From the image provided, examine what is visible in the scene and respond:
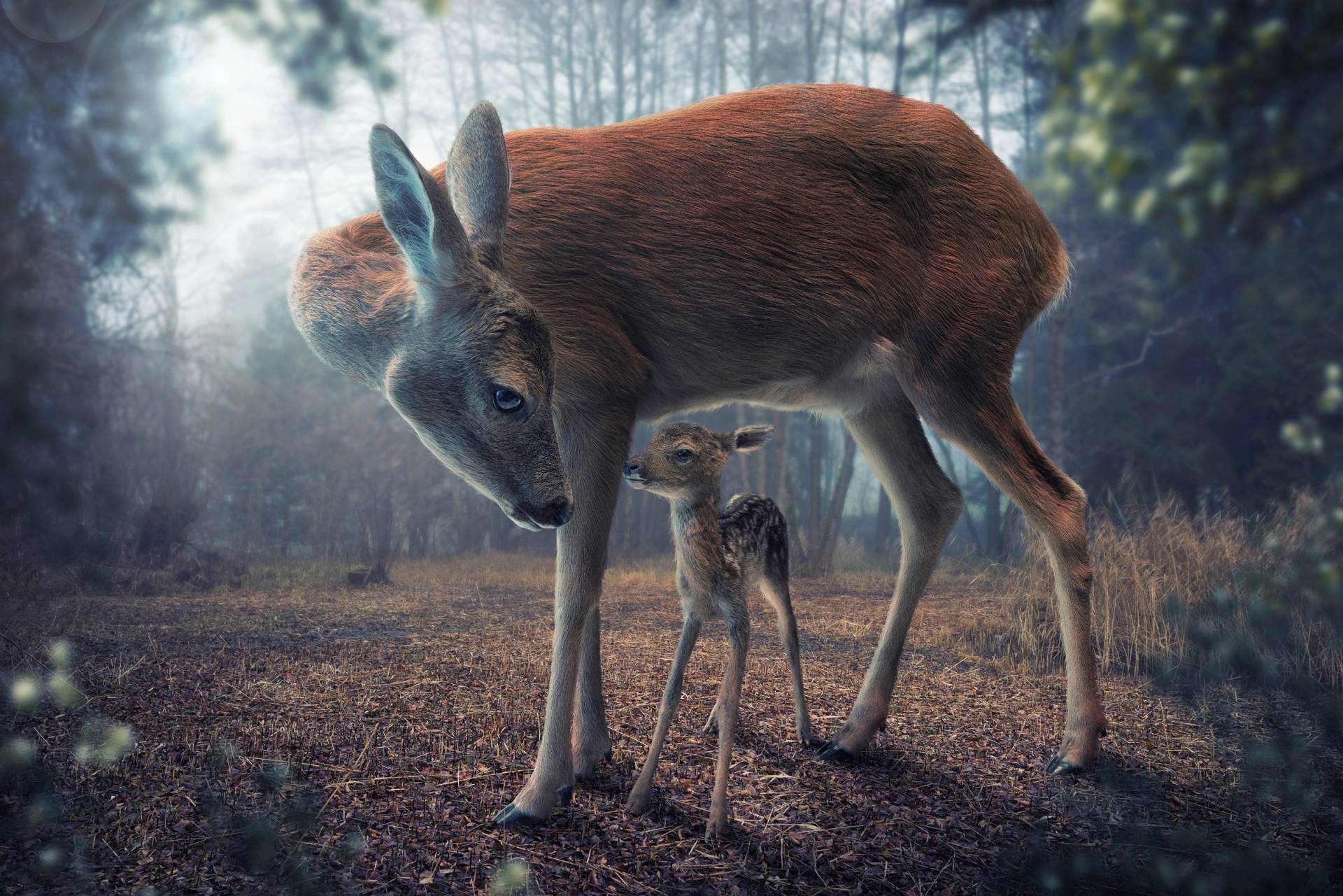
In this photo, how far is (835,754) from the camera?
2.57 meters

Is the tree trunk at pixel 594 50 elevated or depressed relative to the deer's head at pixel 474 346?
elevated

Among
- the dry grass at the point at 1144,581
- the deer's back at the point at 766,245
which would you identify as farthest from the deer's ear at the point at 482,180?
the dry grass at the point at 1144,581

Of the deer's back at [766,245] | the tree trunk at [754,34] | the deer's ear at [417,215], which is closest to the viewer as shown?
the deer's ear at [417,215]

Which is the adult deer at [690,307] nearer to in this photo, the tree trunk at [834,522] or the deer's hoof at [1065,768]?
the deer's hoof at [1065,768]

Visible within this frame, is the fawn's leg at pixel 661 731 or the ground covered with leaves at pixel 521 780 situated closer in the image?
the ground covered with leaves at pixel 521 780

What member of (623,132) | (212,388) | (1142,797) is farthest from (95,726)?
(212,388)

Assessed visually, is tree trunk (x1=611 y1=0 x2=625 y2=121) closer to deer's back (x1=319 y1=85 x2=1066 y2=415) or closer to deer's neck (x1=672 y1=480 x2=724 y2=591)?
deer's back (x1=319 y1=85 x2=1066 y2=415)

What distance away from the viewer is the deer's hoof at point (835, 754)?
2553 mm

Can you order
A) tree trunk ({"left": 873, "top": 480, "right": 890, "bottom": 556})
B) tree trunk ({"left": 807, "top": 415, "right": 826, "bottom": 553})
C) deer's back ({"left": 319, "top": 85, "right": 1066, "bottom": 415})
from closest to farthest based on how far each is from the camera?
1. deer's back ({"left": 319, "top": 85, "right": 1066, "bottom": 415})
2. tree trunk ({"left": 807, "top": 415, "right": 826, "bottom": 553})
3. tree trunk ({"left": 873, "top": 480, "right": 890, "bottom": 556})

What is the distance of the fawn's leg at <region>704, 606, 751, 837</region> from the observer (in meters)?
1.94

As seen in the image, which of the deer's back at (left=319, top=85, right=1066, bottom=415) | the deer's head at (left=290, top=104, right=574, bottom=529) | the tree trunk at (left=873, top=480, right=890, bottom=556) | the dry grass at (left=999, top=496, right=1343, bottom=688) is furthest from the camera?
the tree trunk at (left=873, top=480, right=890, bottom=556)

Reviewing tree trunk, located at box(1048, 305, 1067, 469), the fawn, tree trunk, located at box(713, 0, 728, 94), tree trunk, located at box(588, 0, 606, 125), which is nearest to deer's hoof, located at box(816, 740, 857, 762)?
the fawn

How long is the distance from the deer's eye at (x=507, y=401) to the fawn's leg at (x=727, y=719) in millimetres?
860

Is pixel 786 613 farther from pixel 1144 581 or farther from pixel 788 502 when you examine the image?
pixel 788 502
